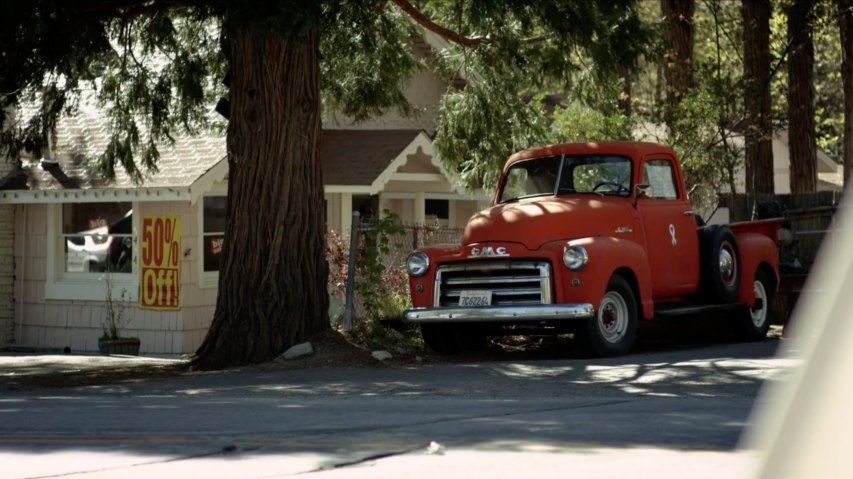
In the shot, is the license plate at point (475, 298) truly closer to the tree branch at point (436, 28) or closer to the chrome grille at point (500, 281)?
the chrome grille at point (500, 281)

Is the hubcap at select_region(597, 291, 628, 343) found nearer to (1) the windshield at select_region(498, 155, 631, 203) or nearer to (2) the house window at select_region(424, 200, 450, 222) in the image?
(1) the windshield at select_region(498, 155, 631, 203)

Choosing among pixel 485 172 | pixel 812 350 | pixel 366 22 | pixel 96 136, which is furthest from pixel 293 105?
pixel 812 350

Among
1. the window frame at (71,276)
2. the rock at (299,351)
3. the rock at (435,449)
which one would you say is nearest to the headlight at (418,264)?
the rock at (299,351)

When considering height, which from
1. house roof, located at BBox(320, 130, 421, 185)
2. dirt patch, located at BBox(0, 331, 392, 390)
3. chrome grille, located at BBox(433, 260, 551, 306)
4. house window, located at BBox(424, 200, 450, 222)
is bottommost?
dirt patch, located at BBox(0, 331, 392, 390)

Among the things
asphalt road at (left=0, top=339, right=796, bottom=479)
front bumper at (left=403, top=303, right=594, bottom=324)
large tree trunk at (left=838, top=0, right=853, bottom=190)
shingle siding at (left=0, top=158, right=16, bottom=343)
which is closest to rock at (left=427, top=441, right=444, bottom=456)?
asphalt road at (left=0, top=339, right=796, bottom=479)

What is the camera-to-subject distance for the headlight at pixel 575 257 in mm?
12688

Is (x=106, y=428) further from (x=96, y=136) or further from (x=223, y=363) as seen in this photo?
(x=96, y=136)

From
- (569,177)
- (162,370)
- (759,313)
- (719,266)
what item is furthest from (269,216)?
(759,313)

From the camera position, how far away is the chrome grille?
12883mm

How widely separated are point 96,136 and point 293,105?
1022cm

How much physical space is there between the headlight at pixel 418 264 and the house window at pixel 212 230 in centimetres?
804

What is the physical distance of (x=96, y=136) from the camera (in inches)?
907

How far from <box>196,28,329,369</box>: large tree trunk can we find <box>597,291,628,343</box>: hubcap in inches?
125

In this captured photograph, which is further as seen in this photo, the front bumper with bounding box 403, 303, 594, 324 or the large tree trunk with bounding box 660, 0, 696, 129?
the large tree trunk with bounding box 660, 0, 696, 129
